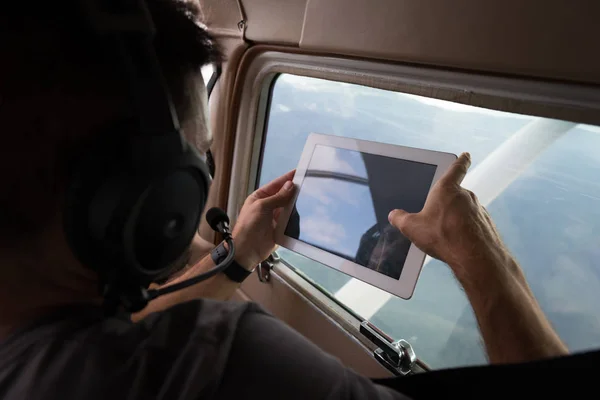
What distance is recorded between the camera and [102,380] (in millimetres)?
477

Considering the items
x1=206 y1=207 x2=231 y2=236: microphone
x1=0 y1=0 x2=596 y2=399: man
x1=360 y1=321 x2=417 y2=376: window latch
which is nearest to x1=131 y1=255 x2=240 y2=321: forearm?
x1=206 y1=207 x2=231 y2=236: microphone

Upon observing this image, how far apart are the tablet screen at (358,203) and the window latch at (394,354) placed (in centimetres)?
17

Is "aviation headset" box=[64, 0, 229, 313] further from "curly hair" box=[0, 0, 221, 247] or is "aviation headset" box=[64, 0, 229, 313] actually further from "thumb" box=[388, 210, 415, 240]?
"thumb" box=[388, 210, 415, 240]

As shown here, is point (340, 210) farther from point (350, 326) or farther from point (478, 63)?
point (478, 63)

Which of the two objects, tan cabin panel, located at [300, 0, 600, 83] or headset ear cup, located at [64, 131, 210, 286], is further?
tan cabin panel, located at [300, 0, 600, 83]

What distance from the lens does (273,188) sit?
114 cm

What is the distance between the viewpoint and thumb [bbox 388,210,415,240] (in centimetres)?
82

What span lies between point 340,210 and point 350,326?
11.6 inches

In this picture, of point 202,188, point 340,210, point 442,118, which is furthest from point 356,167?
point 202,188

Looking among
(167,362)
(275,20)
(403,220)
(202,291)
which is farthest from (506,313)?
(275,20)

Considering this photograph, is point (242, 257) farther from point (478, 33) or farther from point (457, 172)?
point (478, 33)

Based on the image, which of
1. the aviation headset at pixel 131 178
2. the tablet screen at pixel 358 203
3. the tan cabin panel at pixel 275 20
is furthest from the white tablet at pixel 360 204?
the aviation headset at pixel 131 178

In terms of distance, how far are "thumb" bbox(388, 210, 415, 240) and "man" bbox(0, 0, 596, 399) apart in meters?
0.27

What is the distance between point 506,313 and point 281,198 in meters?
0.58
